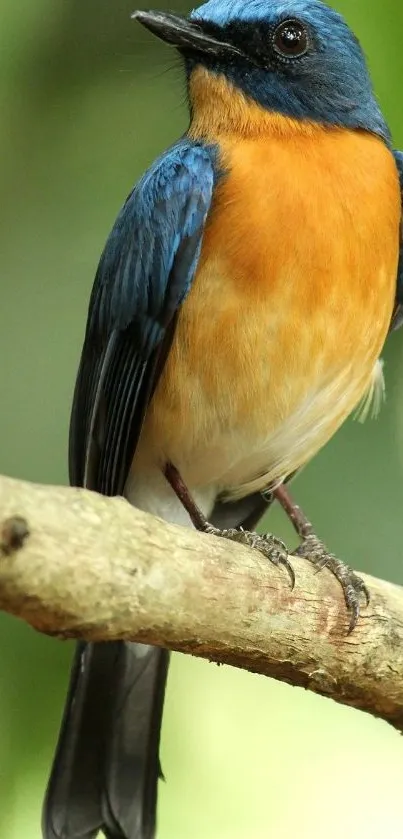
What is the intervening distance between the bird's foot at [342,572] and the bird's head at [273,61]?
1.43 meters

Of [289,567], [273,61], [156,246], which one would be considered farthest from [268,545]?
[273,61]

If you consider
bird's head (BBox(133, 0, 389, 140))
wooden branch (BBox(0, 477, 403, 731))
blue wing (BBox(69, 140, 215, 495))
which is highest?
bird's head (BBox(133, 0, 389, 140))

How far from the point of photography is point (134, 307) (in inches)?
172

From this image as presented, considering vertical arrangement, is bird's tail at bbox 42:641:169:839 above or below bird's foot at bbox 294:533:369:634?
below

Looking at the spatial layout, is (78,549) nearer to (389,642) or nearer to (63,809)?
(389,642)

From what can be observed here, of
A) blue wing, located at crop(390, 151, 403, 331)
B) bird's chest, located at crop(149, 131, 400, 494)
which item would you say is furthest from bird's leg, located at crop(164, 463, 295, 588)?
blue wing, located at crop(390, 151, 403, 331)

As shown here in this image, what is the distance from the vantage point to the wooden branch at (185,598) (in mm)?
2619

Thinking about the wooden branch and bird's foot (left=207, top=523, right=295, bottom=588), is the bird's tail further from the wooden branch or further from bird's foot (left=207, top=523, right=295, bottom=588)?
the wooden branch

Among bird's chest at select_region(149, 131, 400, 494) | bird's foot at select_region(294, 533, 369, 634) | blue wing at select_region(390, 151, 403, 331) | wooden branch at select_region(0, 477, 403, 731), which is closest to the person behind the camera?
wooden branch at select_region(0, 477, 403, 731)

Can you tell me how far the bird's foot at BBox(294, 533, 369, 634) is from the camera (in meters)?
3.76

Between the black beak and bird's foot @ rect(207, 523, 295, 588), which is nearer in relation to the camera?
bird's foot @ rect(207, 523, 295, 588)

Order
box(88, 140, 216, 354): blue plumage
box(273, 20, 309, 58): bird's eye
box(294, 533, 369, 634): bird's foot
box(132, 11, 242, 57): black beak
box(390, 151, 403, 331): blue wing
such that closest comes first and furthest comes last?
box(294, 533, 369, 634): bird's foot
box(88, 140, 216, 354): blue plumage
box(132, 11, 242, 57): black beak
box(273, 20, 309, 58): bird's eye
box(390, 151, 403, 331): blue wing

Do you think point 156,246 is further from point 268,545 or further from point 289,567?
point 289,567

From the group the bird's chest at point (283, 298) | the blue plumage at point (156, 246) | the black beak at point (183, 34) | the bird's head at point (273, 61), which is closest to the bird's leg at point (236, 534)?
the bird's chest at point (283, 298)
